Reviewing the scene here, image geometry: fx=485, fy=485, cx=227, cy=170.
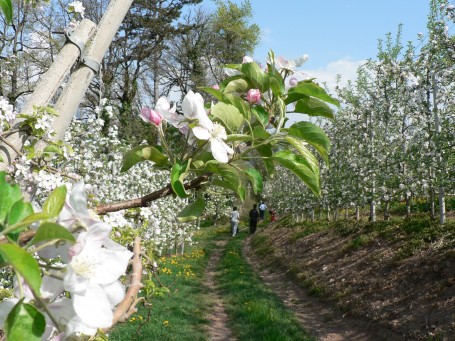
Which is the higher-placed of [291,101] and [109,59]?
[109,59]

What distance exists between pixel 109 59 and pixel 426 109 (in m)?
11.5

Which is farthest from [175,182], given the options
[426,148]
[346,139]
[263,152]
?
[346,139]

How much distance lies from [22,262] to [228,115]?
0.63 meters

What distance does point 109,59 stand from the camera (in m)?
17.2

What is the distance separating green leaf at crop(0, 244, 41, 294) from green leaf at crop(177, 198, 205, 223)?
0.61 m

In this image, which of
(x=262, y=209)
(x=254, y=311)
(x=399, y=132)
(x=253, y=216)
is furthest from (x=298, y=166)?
(x=262, y=209)

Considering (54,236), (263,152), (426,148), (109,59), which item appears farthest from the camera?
(109,59)

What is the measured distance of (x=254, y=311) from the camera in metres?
7.59

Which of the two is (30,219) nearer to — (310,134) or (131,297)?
(131,297)

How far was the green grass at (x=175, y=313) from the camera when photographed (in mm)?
6266

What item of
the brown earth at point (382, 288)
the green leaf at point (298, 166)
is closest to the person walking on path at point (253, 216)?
the brown earth at point (382, 288)

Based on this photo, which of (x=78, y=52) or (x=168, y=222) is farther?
(x=168, y=222)

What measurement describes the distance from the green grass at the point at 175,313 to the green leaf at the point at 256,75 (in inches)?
121

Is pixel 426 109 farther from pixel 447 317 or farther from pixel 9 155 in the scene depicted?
pixel 9 155
